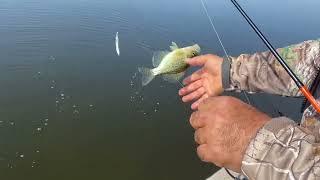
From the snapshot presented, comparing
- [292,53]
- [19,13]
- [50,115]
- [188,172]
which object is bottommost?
[188,172]

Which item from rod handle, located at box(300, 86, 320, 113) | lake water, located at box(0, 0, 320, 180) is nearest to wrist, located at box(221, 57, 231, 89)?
rod handle, located at box(300, 86, 320, 113)

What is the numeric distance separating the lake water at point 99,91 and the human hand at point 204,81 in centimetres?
324

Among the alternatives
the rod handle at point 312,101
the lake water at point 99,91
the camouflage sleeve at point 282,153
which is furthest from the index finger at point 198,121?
the lake water at point 99,91

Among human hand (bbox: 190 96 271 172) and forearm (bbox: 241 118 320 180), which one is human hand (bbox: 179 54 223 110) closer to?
human hand (bbox: 190 96 271 172)

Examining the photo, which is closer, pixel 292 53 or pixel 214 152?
pixel 214 152

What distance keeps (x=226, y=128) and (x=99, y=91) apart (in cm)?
594

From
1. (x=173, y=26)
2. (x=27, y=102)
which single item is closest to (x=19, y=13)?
(x=173, y=26)

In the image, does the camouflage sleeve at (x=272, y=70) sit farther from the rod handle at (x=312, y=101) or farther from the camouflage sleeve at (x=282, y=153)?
the camouflage sleeve at (x=282, y=153)

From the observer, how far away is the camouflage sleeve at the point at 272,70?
9.96 ft

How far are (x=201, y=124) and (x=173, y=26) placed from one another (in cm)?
885

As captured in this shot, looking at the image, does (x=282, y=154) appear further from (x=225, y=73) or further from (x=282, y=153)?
(x=225, y=73)

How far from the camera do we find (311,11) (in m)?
13.6

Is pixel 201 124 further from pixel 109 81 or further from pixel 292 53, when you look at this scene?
pixel 109 81

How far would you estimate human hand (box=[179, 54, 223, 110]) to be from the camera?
9.61ft
